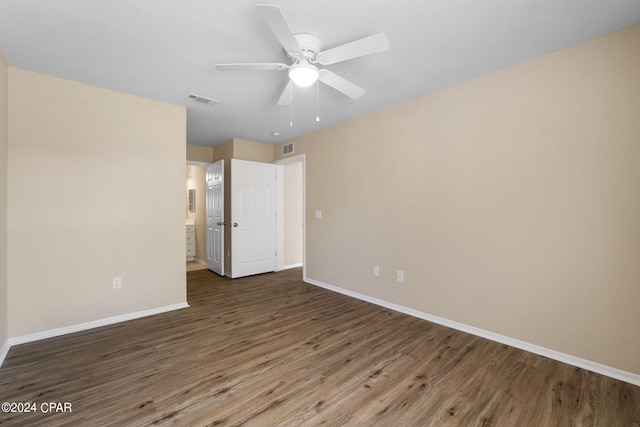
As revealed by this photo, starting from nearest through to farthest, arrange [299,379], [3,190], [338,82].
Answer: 1. [299,379]
2. [338,82]
3. [3,190]

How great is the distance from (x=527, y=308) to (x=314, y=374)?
6.32 ft

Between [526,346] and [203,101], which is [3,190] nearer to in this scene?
[203,101]

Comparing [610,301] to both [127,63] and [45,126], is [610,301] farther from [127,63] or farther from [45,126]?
[45,126]

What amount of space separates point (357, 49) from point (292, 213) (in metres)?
4.14

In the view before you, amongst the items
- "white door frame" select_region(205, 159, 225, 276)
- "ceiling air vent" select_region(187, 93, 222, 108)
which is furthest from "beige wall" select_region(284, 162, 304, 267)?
"ceiling air vent" select_region(187, 93, 222, 108)

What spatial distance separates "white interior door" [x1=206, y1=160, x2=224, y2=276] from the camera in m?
4.97

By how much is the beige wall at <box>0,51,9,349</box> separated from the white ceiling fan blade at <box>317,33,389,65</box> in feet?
8.84

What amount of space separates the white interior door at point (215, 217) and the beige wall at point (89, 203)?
5.17 feet

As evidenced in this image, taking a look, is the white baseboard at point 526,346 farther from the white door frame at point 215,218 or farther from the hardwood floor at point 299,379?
the white door frame at point 215,218

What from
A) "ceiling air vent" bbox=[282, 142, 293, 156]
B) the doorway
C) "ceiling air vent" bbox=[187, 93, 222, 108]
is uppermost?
"ceiling air vent" bbox=[187, 93, 222, 108]

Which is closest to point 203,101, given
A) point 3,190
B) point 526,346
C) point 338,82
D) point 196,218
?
point 338,82

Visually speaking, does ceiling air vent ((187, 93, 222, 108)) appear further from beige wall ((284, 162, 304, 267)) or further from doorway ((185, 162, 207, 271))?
doorway ((185, 162, 207, 271))

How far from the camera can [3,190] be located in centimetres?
232

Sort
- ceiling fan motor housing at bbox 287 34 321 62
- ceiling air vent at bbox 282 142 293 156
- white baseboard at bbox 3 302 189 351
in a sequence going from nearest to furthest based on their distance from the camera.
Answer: ceiling fan motor housing at bbox 287 34 321 62 → white baseboard at bbox 3 302 189 351 → ceiling air vent at bbox 282 142 293 156
